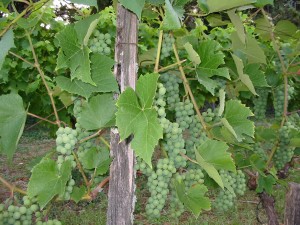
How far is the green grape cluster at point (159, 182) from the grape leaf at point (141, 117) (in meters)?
0.30

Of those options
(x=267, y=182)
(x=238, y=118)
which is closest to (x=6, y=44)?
(x=238, y=118)

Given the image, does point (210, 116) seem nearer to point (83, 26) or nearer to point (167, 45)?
point (167, 45)

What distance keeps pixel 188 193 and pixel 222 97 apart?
0.32 metres

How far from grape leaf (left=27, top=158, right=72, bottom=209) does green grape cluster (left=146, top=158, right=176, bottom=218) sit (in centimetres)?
30

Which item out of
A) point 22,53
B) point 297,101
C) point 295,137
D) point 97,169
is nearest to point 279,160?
point 295,137

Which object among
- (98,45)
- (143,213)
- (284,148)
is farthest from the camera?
(143,213)

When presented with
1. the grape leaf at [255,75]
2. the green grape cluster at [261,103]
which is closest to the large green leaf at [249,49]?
the grape leaf at [255,75]

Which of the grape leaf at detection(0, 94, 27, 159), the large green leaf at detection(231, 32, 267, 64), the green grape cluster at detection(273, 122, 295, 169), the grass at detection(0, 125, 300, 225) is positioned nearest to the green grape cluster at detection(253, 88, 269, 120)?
the green grape cluster at detection(273, 122, 295, 169)

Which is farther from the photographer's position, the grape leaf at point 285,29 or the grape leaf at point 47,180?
the grape leaf at point 285,29

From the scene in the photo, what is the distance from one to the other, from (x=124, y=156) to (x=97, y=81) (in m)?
0.21

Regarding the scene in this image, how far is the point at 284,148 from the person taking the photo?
2562 mm

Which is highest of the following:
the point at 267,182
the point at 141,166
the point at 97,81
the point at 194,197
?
the point at 97,81

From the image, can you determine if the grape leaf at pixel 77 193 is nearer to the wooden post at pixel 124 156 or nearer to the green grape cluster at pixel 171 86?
the wooden post at pixel 124 156

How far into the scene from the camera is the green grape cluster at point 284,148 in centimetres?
244
